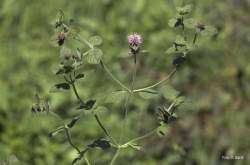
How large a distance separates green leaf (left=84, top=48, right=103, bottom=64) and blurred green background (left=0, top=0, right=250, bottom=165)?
1.32 m

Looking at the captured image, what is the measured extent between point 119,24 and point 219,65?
627mm

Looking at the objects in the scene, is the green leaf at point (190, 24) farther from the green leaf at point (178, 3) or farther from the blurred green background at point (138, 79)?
the blurred green background at point (138, 79)

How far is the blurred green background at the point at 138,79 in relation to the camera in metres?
3.04

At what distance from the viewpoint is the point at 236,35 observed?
394cm

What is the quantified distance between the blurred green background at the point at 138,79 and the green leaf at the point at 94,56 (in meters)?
1.32

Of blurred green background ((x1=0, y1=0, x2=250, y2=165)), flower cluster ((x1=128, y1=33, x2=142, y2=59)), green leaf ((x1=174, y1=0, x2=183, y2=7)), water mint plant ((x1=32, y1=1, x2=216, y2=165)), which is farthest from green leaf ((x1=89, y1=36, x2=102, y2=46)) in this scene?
blurred green background ((x1=0, y1=0, x2=250, y2=165))

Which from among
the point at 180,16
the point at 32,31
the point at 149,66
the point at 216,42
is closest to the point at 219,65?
the point at 216,42

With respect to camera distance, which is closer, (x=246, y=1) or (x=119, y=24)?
(x=119, y=24)

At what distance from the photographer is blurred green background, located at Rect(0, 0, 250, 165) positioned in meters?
3.04

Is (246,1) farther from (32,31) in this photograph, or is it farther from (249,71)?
(32,31)

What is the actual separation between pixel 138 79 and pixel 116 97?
1.84 metres

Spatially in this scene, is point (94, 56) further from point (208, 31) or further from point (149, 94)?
point (208, 31)

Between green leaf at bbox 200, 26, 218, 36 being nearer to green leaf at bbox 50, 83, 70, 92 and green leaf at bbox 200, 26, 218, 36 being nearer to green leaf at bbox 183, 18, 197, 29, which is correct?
green leaf at bbox 183, 18, 197, 29

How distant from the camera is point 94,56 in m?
1.59
